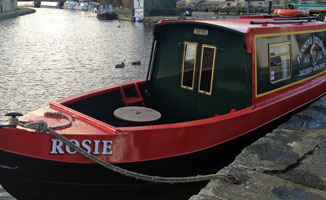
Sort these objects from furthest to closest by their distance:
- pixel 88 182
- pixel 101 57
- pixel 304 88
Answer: pixel 101 57 → pixel 304 88 → pixel 88 182

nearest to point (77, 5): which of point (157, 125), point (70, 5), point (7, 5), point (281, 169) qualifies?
point (70, 5)

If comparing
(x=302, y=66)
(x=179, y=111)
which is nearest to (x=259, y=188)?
(x=179, y=111)

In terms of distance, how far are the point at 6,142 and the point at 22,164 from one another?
0.40 meters

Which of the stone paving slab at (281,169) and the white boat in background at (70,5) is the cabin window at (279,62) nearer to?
the stone paving slab at (281,169)

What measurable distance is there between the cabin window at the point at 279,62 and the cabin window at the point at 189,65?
154 centimetres

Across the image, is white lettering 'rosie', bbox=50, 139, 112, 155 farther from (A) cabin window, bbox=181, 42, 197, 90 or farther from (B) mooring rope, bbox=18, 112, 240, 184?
(A) cabin window, bbox=181, 42, 197, 90

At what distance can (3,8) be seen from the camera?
67.0 meters

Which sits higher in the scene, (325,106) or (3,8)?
(3,8)

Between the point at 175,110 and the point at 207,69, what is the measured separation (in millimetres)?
1227

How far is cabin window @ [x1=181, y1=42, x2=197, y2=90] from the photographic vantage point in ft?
23.5

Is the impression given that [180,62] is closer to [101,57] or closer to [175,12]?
[101,57]

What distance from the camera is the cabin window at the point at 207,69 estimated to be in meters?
6.91

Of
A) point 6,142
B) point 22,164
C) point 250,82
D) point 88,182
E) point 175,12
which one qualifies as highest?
point 175,12

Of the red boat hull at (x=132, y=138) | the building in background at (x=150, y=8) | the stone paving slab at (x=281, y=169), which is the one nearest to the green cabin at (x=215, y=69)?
the red boat hull at (x=132, y=138)
